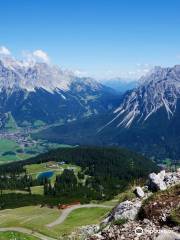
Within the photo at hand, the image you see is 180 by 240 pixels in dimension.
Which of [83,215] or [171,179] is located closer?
[171,179]

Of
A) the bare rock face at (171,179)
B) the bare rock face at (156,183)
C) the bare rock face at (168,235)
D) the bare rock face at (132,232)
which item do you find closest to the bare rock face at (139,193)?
the bare rock face at (156,183)

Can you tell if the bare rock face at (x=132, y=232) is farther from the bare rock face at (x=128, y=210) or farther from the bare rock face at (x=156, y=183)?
the bare rock face at (x=156, y=183)

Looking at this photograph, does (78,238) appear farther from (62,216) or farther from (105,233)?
(62,216)

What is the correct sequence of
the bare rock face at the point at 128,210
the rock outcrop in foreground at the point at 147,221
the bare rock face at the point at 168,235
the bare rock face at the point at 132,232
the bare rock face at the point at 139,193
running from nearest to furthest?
the bare rock face at the point at 168,235, the bare rock face at the point at 132,232, the rock outcrop in foreground at the point at 147,221, the bare rock face at the point at 128,210, the bare rock face at the point at 139,193

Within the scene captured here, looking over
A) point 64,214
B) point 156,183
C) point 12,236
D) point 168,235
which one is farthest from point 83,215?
point 168,235

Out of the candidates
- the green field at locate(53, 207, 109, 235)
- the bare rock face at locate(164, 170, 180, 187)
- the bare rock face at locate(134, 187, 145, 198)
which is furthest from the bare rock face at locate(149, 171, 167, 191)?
the green field at locate(53, 207, 109, 235)

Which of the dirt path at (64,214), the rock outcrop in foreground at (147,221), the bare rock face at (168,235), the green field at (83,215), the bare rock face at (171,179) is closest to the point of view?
the bare rock face at (168,235)

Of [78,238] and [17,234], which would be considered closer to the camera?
[78,238]

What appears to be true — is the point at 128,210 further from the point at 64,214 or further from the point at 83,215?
the point at 64,214

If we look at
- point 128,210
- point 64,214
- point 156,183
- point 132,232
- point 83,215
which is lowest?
point 64,214

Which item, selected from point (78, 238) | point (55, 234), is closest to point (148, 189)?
point (78, 238)

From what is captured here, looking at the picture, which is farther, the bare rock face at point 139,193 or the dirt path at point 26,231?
the dirt path at point 26,231
